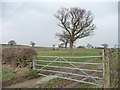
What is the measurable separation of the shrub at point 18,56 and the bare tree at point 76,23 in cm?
1680

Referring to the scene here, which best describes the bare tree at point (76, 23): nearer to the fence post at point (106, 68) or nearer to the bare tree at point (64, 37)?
the bare tree at point (64, 37)

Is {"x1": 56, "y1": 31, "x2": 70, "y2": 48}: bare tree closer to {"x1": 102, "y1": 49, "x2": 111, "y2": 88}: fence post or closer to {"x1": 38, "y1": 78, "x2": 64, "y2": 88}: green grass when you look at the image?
{"x1": 38, "y1": 78, "x2": 64, "y2": 88}: green grass

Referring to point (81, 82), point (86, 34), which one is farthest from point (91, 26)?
point (81, 82)

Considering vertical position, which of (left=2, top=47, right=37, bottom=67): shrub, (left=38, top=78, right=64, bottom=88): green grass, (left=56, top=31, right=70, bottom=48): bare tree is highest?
(left=56, top=31, right=70, bottom=48): bare tree

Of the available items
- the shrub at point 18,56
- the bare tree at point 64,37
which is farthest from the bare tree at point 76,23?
the shrub at point 18,56

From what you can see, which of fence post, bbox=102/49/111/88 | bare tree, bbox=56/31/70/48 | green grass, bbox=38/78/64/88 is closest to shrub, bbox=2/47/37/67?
green grass, bbox=38/78/64/88

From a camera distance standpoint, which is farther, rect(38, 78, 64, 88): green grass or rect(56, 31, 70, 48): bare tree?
rect(56, 31, 70, 48): bare tree

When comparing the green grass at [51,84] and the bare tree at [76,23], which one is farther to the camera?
the bare tree at [76,23]

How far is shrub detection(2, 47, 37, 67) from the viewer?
1544 centimetres

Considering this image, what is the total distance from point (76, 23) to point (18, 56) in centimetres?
1730

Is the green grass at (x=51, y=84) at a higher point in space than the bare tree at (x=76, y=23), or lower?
lower

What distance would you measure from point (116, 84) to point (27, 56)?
31.7ft

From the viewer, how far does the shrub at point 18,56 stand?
15438mm

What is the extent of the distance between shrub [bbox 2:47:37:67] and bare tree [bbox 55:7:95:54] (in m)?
16.8
